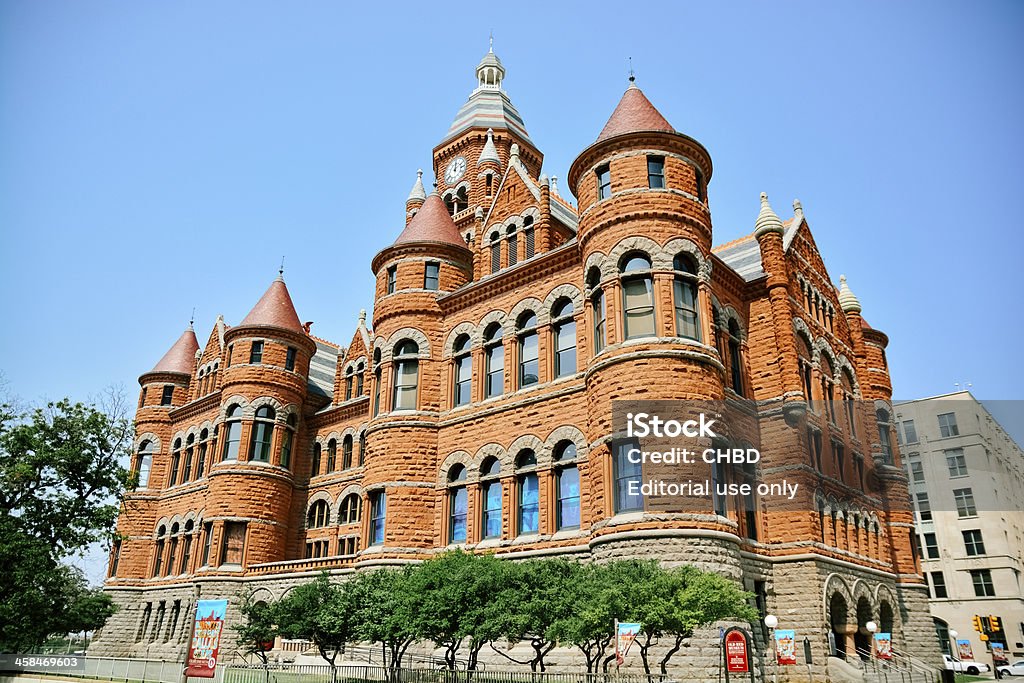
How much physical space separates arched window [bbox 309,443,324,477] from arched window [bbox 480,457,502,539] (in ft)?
45.9

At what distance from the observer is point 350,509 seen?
34.1m

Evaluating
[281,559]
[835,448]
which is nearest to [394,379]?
[281,559]

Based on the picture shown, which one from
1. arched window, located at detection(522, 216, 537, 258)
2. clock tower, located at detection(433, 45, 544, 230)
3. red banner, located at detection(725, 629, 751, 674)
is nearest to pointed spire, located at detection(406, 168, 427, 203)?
clock tower, located at detection(433, 45, 544, 230)

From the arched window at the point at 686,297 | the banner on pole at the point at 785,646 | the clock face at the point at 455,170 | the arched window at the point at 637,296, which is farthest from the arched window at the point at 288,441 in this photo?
the banner on pole at the point at 785,646

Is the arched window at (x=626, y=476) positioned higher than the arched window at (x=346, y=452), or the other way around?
the arched window at (x=346, y=452)

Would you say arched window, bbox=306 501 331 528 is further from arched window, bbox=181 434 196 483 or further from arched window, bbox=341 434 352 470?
arched window, bbox=181 434 196 483

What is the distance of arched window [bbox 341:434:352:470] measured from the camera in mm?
35219

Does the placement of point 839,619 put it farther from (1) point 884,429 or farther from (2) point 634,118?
(2) point 634,118

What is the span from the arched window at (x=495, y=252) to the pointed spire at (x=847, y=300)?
16.8 meters

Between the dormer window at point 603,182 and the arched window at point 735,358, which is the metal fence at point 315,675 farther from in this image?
the dormer window at point 603,182

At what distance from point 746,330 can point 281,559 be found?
22212 millimetres

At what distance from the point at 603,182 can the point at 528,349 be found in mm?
5914

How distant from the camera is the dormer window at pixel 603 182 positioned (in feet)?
77.6

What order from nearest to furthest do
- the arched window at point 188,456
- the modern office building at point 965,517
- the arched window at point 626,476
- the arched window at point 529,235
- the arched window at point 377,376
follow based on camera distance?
1. the arched window at point 626,476
2. the arched window at point 529,235
3. the arched window at point 377,376
4. the arched window at point 188,456
5. the modern office building at point 965,517
